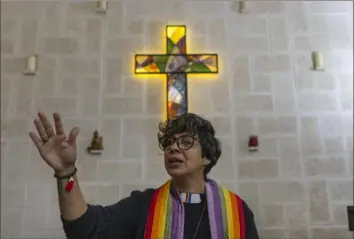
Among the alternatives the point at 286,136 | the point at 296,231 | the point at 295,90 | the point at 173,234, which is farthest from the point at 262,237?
the point at 173,234

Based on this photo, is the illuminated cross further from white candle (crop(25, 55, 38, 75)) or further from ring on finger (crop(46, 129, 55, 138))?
ring on finger (crop(46, 129, 55, 138))

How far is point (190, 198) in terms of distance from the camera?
1366 mm

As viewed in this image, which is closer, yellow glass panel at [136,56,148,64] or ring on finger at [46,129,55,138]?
ring on finger at [46,129,55,138]

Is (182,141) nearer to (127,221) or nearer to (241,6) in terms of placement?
(127,221)

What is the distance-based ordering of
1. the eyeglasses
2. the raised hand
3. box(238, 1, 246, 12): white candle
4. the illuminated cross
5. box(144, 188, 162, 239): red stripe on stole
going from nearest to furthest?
1. the raised hand
2. box(144, 188, 162, 239): red stripe on stole
3. the eyeglasses
4. the illuminated cross
5. box(238, 1, 246, 12): white candle

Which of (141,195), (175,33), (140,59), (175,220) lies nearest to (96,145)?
(140,59)

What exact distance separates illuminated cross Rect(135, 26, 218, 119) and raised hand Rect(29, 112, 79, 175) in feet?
4.41

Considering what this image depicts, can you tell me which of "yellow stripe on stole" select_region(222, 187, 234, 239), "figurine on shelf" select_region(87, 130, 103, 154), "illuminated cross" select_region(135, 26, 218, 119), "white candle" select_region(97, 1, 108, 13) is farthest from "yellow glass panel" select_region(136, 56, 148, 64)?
"yellow stripe on stole" select_region(222, 187, 234, 239)

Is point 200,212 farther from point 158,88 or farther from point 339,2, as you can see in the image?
point 339,2

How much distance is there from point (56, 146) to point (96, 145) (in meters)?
1.22

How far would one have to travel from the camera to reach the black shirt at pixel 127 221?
1.12 meters

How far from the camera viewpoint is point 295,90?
248cm

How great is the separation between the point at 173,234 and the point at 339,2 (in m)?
2.03

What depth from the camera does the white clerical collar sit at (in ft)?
4.46
